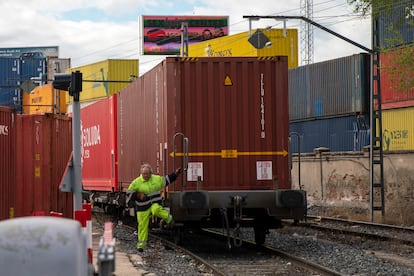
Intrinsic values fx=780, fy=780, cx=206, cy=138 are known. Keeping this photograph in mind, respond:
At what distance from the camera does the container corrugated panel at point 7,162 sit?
11.5m

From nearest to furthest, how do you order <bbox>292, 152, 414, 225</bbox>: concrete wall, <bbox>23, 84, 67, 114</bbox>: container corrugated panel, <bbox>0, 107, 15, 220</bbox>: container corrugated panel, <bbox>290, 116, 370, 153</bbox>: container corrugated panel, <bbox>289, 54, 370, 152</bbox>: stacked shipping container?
<bbox>0, 107, 15, 220</bbox>: container corrugated panel → <bbox>292, 152, 414, 225</bbox>: concrete wall → <bbox>290, 116, 370, 153</bbox>: container corrugated panel → <bbox>289, 54, 370, 152</bbox>: stacked shipping container → <bbox>23, 84, 67, 114</bbox>: container corrugated panel

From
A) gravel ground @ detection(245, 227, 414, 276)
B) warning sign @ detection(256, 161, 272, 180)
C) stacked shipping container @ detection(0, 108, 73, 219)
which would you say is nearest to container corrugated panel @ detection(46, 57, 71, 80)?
gravel ground @ detection(245, 227, 414, 276)

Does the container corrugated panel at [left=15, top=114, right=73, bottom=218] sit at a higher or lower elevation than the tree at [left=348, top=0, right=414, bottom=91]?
lower

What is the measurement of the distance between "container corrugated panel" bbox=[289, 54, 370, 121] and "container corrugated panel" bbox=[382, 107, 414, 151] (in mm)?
1578

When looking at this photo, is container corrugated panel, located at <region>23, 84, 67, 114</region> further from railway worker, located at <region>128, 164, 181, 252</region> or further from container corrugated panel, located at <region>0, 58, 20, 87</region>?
railway worker, located at <region>128, 164, 181, 252</region>

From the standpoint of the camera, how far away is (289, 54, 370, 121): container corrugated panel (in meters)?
36.1

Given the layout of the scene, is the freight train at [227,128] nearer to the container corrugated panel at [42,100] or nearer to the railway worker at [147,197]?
the railway worker at [147,197]

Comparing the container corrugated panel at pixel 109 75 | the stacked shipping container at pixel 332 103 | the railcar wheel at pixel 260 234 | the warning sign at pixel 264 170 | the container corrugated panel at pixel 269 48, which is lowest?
the railcar wheel at pixel 260 234

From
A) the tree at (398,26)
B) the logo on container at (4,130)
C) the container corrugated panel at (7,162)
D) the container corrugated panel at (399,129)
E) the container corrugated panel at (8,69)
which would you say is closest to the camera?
the logo on container at (4,130)

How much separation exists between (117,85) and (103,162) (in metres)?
39.8

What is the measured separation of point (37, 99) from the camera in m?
61.0

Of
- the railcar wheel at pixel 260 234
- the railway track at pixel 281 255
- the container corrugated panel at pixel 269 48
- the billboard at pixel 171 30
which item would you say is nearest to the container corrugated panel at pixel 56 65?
the container corrugated panel at pixel 269 48

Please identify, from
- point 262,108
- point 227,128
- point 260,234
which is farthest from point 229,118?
point 260,234

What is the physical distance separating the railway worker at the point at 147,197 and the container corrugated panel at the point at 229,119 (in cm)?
30
